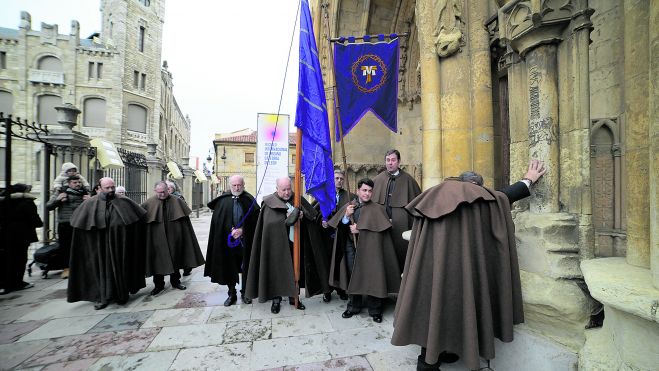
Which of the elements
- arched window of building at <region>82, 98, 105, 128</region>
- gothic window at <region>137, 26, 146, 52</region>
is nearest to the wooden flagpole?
arched window of building at <region>82, 98, 105, 128</region>

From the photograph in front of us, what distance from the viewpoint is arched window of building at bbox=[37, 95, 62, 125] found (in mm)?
26344

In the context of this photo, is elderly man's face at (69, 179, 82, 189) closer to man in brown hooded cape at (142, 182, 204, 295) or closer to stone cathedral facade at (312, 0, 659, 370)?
man in brown hooded cape at (142, 182, 204, 295)

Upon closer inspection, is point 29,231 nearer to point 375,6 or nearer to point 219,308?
point 219,308

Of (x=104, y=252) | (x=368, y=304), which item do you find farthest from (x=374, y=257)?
(x=104, y=252)

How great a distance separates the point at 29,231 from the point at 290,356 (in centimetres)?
557

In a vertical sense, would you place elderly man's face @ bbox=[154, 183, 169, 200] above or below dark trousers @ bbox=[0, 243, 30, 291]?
above

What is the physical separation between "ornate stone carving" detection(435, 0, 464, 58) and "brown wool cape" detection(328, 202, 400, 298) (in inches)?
92.2

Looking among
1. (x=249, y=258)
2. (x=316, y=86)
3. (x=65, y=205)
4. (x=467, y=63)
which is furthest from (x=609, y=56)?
(x=65, y=205)

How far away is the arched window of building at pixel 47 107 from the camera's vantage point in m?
26.3

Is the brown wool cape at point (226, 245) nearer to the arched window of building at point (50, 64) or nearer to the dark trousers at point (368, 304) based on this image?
the dark trousers at point (368, 304)

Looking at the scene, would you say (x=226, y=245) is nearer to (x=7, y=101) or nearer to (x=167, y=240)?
(x=167, y=240)

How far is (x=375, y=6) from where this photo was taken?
730 centimetres

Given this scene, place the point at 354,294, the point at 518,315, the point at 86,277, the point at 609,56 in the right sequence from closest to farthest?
1. the point at 518,315
2. the point at 609,56
3. the point at 354,294
4. the point at 86,277

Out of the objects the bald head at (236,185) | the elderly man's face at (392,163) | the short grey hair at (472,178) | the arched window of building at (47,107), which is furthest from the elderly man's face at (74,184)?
the arched window of building at (47,107)
